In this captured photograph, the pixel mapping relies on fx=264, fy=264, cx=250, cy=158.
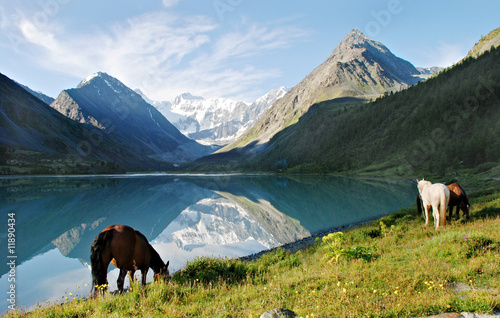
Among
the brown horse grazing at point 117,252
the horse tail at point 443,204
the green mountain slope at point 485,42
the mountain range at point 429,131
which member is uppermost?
the green mountain slope at point 485,42

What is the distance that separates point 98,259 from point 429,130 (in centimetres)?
14237

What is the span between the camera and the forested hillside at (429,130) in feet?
271

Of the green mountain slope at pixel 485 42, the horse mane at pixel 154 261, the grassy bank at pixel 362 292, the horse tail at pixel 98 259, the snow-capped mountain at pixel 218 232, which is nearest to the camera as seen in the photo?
the grassy bank at pixel 362 292

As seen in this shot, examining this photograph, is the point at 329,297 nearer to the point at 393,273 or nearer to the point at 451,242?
the point at 393,273

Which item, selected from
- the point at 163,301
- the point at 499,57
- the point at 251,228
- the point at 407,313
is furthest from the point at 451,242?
the point at 499,57

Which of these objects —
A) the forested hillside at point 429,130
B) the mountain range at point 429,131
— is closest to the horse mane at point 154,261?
the mountain range at point 429,131

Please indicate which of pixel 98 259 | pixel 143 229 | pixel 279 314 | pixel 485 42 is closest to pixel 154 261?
pixel 98 259

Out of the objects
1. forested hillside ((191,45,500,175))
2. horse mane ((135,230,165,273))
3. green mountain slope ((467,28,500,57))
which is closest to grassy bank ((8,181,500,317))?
horse mane ((135,230,165,273))

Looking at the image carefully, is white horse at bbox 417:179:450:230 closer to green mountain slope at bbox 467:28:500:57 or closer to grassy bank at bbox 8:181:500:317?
grassy bank at bbox 8:181:500:317

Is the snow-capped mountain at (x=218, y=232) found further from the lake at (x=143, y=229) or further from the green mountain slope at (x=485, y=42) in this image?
the green mountain slope at (x=485, y=42)

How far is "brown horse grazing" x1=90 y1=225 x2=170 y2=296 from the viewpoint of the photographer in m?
10.7

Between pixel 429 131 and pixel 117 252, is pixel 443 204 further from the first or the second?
pixel 429 131

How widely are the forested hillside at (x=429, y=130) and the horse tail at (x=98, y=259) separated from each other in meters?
89.9

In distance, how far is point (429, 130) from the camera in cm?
12100
